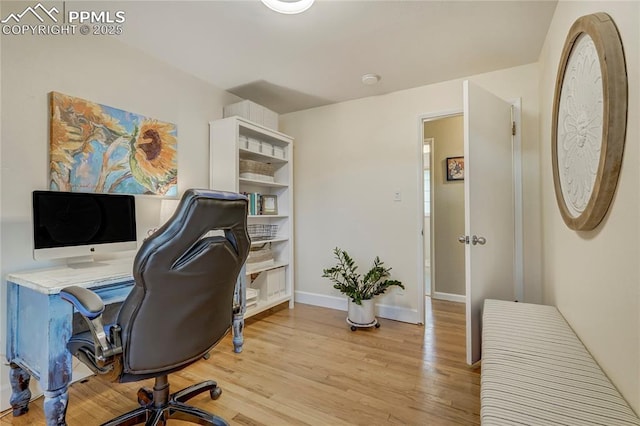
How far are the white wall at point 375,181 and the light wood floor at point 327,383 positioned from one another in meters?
0.68

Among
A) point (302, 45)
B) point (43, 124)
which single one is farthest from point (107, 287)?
point (302, 45)

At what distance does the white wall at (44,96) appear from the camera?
63.7 inches

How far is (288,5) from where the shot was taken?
1652 millimetres

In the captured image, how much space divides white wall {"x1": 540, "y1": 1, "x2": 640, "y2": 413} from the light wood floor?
0.74 m

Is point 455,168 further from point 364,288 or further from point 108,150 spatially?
point 108,150

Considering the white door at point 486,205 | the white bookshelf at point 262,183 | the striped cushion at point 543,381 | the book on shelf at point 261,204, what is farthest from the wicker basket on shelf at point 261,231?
the striped cushion at point 543,381

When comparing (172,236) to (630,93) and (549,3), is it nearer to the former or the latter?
(630,93)

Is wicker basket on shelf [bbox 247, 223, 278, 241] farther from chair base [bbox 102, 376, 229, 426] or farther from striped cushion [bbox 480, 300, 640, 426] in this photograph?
striped cushion [bbox 480, 300, 640, 426]

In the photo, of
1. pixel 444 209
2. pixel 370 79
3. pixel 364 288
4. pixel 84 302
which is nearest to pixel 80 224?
pixel 84 302

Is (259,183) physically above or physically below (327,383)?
above

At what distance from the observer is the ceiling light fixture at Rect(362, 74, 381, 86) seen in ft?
8.69

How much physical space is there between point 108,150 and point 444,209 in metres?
3.56

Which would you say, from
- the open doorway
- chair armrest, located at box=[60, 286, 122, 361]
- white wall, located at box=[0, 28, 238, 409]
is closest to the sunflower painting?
white wall, located at box=[0, 28, 238, 409]

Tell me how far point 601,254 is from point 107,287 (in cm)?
222
